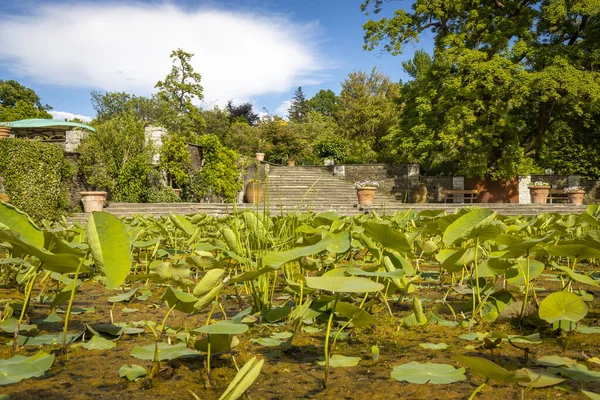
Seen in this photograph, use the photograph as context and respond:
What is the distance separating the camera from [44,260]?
3.87ft

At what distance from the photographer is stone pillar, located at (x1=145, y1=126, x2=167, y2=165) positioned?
→ 12.9 m

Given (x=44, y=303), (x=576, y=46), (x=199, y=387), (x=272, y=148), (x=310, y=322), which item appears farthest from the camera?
(x=272, y=148)

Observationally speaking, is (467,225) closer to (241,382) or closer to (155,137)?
(241,382)

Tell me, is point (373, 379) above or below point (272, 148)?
below

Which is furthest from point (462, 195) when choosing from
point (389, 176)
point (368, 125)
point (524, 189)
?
point (368, 125)

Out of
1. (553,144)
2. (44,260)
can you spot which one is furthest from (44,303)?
(553,144)

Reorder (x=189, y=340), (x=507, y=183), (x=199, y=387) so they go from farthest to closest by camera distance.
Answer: (x=507, y=183)
(x=189, y=340)
(x=199, y=387)

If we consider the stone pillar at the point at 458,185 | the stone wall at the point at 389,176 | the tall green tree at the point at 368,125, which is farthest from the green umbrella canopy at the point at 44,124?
the tall green tree at the point at 368,125

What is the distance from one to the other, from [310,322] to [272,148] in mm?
20758

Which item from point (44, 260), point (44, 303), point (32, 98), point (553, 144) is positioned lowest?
point (44, 303)

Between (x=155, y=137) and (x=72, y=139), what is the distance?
2179 mm

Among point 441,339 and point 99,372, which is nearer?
point 99,372

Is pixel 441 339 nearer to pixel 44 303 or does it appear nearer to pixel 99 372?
pixel 99 372

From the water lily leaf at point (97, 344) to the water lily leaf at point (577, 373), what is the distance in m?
1.13
